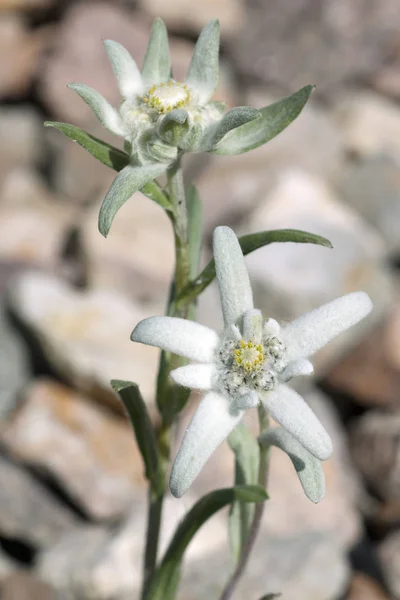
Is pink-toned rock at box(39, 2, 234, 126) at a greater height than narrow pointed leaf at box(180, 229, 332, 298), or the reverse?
pink-toned rock at box(39, 2, 234, 126)

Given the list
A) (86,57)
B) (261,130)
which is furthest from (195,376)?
(86,57)

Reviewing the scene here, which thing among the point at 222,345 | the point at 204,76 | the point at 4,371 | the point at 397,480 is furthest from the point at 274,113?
the point at 4,371

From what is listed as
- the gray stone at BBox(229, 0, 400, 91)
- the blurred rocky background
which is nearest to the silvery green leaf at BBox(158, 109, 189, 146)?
the blurred rocky background

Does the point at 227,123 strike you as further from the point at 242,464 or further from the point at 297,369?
the point at 242,464

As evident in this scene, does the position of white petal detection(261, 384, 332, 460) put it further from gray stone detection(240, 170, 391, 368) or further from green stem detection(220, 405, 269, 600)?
gray stone detection(240, 170, 391, 368)

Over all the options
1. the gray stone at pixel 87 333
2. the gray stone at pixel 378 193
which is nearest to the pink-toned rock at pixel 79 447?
the gray stone at pixel 87 333

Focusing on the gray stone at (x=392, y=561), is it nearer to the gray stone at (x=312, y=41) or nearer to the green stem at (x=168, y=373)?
the green stem at (x=168, y=373)

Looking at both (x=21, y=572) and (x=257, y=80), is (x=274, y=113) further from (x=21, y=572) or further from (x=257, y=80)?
(x=257, y=80)
